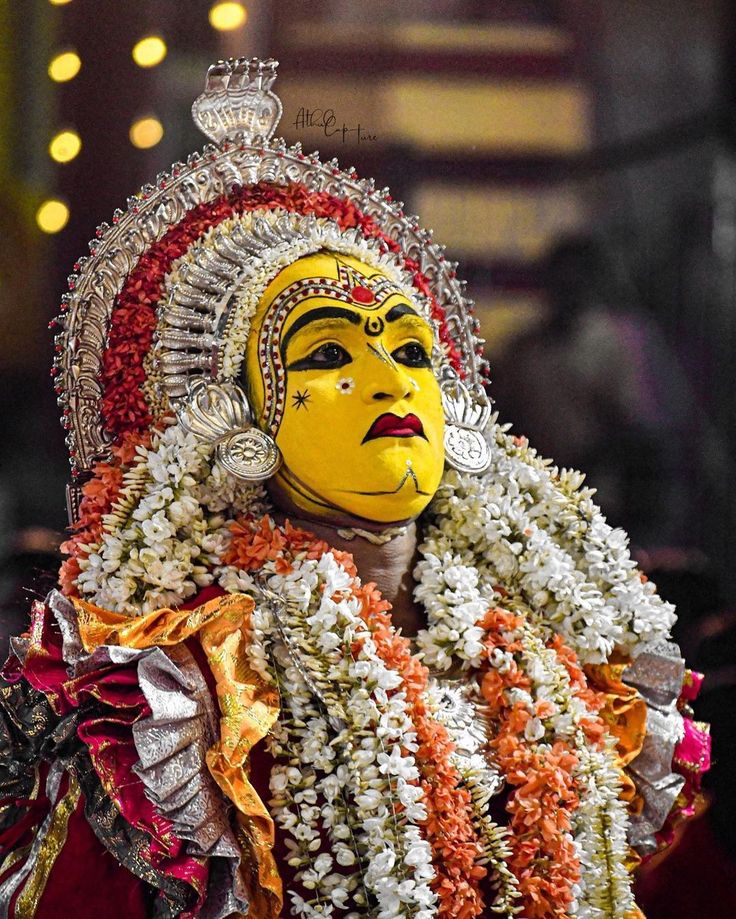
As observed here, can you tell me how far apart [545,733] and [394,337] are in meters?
0.80

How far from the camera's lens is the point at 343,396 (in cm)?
228

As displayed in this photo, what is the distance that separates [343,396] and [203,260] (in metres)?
0.41

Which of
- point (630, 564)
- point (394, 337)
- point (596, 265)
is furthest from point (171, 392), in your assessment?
point (596, 265)

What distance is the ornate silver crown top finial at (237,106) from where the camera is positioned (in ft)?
8.34

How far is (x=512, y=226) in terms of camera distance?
3.08 m

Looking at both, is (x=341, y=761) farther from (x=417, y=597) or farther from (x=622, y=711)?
(x=622, y=711)

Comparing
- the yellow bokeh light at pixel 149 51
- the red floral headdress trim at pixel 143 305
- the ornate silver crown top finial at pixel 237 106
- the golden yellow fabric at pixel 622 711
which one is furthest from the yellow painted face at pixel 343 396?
the yellow bokeh light at pixel 149 51

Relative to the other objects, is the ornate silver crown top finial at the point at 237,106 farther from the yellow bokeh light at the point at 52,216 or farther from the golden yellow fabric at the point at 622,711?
the golden yellow fabric at the point at 622,711

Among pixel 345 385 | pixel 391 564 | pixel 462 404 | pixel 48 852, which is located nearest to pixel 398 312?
pixel 345 385

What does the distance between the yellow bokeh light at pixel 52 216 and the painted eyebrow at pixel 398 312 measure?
79cm

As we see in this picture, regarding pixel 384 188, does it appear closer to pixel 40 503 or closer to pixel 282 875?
pixel 40 503

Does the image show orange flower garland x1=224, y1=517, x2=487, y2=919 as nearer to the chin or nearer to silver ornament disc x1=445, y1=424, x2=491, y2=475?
the chin

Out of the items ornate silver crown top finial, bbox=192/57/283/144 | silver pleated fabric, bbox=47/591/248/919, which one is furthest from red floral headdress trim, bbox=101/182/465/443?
silver pleated fabric, bbox=47/591/248/919

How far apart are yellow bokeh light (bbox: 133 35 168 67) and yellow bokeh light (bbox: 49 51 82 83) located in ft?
0.42
